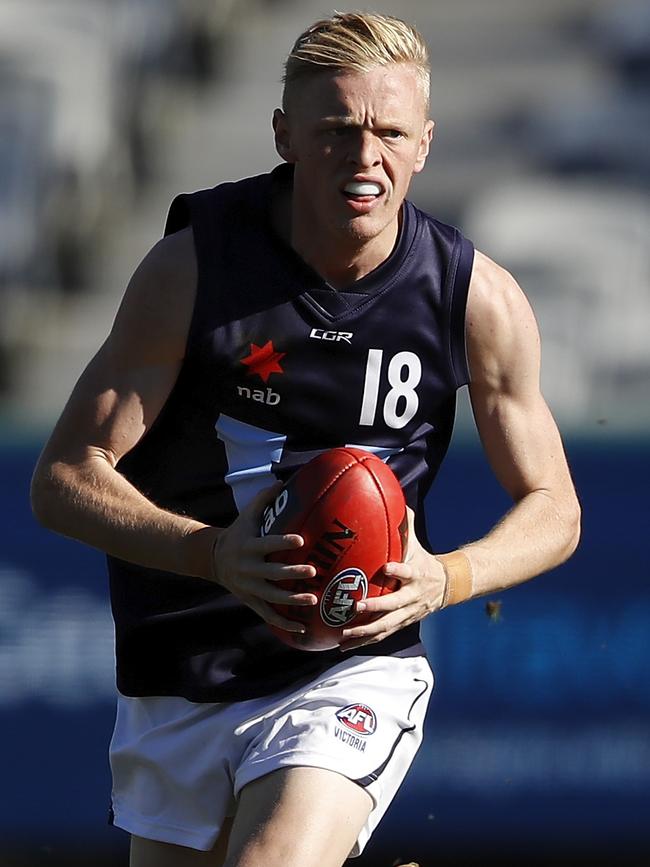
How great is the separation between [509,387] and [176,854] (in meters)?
1.14

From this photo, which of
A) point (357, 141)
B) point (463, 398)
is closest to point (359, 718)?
point (357, 141)

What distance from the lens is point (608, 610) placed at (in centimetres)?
492

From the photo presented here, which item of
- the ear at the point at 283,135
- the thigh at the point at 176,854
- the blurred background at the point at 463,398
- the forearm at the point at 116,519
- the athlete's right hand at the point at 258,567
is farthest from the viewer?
the blurred background at the point at 463,398

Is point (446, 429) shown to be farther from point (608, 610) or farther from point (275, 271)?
point (608, 610)

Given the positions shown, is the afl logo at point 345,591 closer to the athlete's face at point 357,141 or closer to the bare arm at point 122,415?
the bare arm at point 122,415

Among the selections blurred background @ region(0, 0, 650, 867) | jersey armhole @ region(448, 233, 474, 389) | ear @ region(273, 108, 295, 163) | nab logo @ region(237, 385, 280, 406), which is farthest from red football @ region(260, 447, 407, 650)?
blurred background @ region(0, 0, 650, 867)

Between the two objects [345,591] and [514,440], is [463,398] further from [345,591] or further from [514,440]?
[345,591]

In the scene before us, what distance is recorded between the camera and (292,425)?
9.50ft

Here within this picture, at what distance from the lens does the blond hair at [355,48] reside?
8.97ft

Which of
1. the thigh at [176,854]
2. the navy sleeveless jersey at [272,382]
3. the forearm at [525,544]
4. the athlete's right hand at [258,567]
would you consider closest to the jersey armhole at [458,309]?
the navy sleeveless jersey at [272,382]

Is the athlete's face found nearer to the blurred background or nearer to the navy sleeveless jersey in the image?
the navy sleeveless jersey

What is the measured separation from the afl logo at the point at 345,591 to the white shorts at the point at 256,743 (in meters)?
0.34

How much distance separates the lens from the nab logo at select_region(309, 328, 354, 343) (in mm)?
2855

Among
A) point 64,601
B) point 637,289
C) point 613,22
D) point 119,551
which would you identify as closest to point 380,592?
point 119,551
